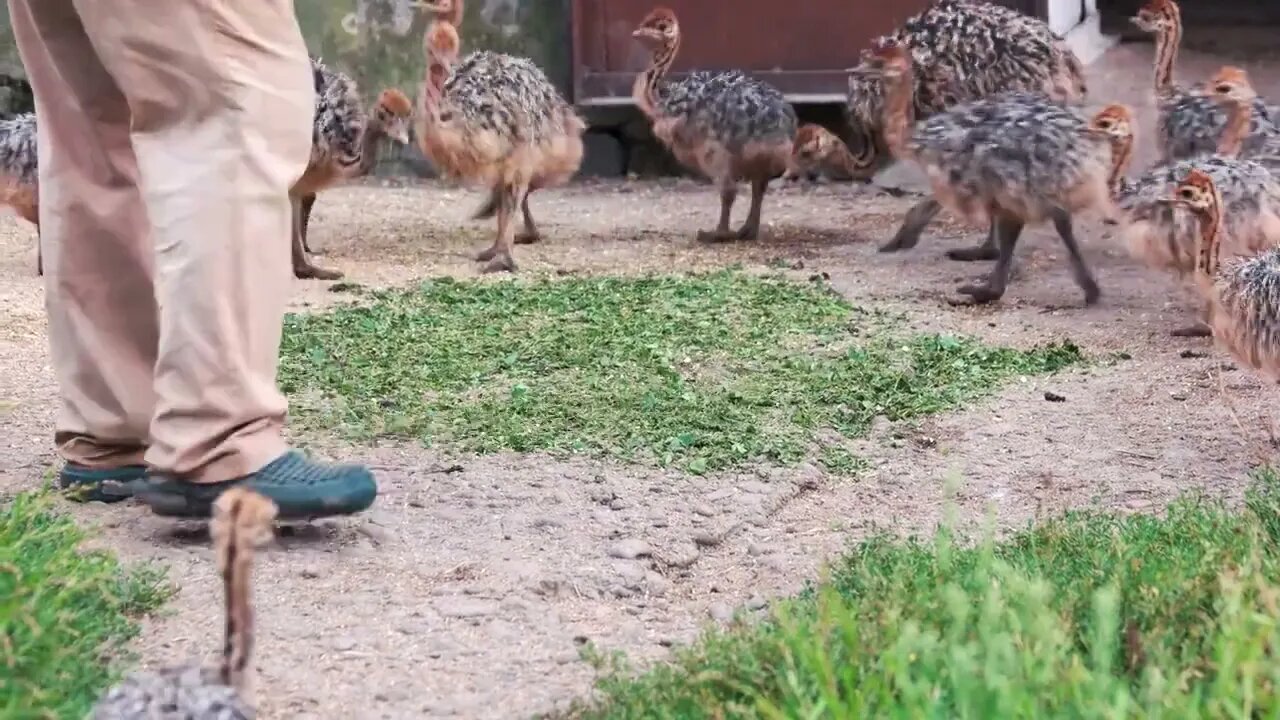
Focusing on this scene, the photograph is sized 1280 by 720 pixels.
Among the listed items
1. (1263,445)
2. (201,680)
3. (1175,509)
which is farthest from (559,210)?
Result: (201,680)

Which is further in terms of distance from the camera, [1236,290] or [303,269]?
[303,269]

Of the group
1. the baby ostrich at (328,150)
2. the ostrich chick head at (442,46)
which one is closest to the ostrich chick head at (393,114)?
the baby ostrich at (328,150)

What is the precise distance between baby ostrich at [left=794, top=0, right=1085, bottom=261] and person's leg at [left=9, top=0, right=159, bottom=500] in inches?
168

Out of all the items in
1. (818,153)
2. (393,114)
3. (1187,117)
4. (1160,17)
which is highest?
(1160,17)

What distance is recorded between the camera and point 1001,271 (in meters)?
6.52

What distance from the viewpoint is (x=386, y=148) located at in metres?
9.78

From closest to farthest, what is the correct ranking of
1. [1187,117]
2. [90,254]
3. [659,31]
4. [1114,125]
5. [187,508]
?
[187,508] < [90,254] < [1114,125] < [1187,117] < [659,31]

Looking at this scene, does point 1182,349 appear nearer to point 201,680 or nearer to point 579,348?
point 579,348

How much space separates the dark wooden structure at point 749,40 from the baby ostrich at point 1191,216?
3.24 metres

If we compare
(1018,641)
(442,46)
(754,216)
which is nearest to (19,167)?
(442,46)

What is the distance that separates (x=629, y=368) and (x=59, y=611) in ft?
8.86

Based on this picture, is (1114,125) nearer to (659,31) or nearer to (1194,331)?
→ (1194,331)

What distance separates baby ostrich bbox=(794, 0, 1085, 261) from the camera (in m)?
7.30

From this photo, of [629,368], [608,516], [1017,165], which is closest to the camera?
[608,516]
